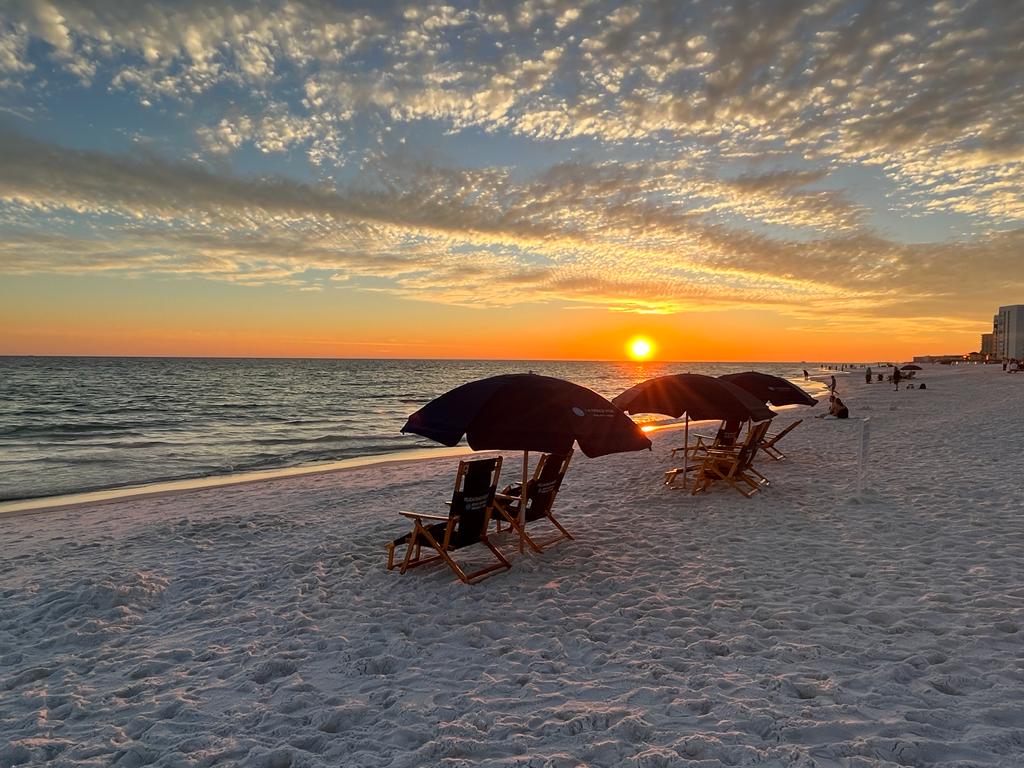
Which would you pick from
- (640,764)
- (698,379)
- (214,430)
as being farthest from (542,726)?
(214,430)

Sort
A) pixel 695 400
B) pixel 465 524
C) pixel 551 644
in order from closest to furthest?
1. pixel 551 644
2. pixel 465 524
3. pixel 695 400

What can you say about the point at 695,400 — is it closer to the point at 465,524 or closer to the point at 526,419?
the point at 526,419

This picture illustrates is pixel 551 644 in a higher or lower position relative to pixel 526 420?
lower

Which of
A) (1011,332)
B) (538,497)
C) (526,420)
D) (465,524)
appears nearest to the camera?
(526,420)

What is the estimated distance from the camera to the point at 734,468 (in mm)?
10023

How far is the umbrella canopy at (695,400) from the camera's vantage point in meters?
8.84

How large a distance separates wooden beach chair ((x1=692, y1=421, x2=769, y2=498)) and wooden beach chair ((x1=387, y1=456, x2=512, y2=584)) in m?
4.94

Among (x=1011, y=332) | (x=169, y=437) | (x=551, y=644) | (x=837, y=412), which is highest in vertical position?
(x=1011, y=332)

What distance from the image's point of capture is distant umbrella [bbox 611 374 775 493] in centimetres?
884

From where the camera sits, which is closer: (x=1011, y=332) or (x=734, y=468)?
(x=734, y=468)

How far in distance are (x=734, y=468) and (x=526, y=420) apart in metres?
5.62

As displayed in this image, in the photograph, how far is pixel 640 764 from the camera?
315cm

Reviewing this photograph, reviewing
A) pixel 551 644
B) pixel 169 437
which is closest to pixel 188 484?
pixel 169 437

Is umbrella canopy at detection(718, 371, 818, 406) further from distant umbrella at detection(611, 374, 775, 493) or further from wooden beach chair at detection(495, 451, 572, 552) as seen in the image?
wooden beach chair at detection(495, 451, 572, 552)
